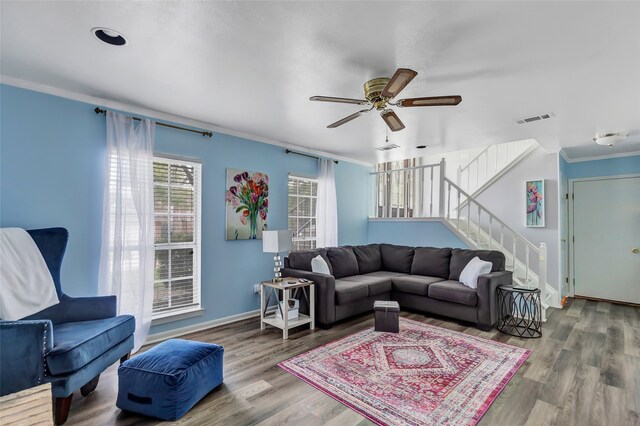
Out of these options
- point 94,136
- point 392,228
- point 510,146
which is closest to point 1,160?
point 94,136

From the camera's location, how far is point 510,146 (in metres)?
5.91

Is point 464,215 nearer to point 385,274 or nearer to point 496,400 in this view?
point 385,274

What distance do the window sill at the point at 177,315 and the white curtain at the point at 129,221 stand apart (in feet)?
0.57

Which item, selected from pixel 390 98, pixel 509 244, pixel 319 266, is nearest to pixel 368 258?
pixel 319 266

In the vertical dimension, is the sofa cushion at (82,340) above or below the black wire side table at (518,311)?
above

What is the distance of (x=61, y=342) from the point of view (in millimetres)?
2051

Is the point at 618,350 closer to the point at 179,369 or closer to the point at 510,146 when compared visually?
the point at 510,146

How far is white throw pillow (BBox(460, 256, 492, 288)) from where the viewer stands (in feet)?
13.1

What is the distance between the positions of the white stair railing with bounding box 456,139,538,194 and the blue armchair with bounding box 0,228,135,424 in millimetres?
6180

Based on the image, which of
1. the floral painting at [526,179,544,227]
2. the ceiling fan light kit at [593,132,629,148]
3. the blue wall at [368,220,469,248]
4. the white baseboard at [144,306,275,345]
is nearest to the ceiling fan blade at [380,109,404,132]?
the blue wall at [368,220,469,248]

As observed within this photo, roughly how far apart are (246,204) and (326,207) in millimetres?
1602

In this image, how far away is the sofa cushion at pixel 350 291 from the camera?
3928 mm

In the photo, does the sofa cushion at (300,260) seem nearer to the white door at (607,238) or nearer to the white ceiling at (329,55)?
Result: the white ceiling at (329,55)

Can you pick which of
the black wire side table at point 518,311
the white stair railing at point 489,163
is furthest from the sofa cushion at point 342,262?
the white stair railing at point 489,163
